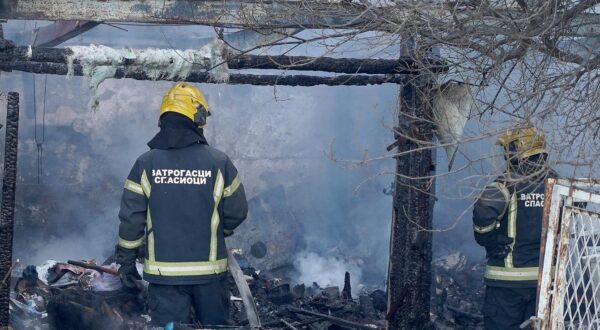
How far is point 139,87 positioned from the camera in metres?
13.6

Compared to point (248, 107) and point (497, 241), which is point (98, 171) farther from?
point (497, 241)

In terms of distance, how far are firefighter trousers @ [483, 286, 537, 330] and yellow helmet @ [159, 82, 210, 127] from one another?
2.86 metres

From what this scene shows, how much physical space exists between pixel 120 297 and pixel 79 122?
6.34m

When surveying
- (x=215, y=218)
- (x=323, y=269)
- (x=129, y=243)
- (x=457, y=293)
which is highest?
(x=215, y=218)

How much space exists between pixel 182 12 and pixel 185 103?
697 millimetres

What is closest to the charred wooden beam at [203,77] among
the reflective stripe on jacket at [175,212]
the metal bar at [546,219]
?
the reflective stripe on jacket at [175,212]

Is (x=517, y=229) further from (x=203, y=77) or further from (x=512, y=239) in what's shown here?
(x=203, y=77)

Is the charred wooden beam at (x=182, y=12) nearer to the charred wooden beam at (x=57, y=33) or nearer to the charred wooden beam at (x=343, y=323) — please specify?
the charred wooden beam at (x=57, y=33)

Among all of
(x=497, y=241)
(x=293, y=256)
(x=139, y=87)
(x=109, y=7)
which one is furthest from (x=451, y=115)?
(x=139, y=87)

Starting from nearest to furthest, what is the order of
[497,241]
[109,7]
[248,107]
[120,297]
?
[109,7] → [497,241] → [120,297] → [248,107]

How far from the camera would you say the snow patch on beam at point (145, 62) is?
6148mm

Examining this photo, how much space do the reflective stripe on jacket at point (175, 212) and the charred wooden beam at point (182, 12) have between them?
1005 millimetres

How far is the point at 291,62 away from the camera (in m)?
6.14

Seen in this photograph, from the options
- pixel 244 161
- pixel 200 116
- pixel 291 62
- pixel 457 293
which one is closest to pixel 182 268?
pixel 200 116
